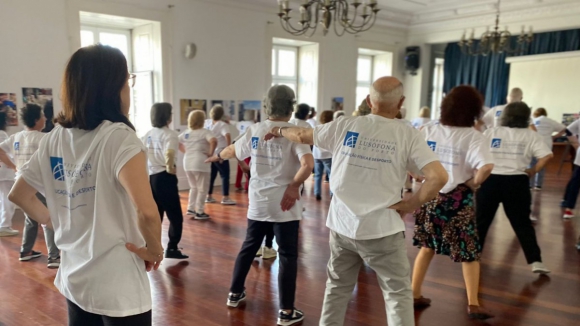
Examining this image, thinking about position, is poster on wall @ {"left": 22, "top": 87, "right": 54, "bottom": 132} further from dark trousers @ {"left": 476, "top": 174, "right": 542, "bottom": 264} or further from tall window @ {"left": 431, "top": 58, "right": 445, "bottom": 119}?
tall window @ {"left": 431, "top": 58, "right": 445, "bottom": 119}

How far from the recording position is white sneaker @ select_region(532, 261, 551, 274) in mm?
3582

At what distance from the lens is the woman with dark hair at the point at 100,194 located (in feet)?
4.00

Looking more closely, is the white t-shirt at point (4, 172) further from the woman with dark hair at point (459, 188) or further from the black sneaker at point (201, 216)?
the woman with dark hair at point (459, 188)

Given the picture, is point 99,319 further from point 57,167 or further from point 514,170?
point 514,170

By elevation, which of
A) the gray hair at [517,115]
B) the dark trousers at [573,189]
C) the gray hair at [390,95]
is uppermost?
the gray hair at [390,95]

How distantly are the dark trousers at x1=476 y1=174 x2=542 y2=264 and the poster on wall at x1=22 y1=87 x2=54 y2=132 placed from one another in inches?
217

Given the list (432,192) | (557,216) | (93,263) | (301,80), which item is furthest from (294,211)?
(301,80)

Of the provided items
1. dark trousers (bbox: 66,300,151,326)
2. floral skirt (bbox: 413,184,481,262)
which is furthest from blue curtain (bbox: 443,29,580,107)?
dark trousers (bbox: 66,300,151,326)

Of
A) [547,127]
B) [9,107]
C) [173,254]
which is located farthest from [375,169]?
[547,127]

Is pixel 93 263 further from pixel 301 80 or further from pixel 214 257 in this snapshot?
pixel 301 80

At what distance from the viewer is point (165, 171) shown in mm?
3785

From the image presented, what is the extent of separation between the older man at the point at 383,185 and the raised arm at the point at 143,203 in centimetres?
100

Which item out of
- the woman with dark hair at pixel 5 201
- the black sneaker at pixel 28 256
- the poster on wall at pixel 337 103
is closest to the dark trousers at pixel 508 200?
the black sneaker at pixel 28 256

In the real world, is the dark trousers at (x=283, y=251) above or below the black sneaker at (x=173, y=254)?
above
